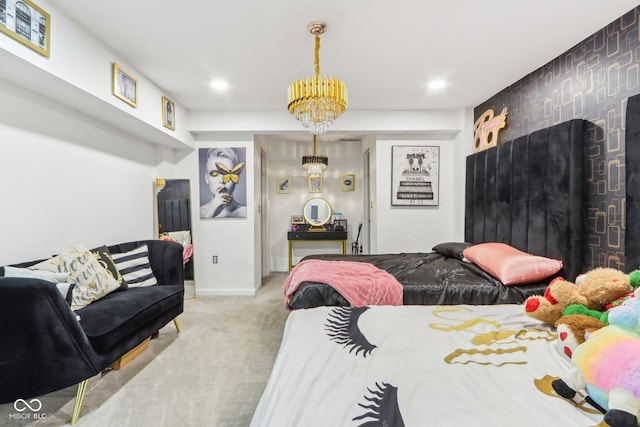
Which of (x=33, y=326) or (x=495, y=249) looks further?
(x=495, y=249)

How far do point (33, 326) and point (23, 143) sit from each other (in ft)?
4.27

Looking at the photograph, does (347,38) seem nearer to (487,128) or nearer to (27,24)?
(27,24)

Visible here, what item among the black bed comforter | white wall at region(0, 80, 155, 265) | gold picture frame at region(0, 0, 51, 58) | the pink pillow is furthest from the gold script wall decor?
white wall at region(0, 80, 155, 265)

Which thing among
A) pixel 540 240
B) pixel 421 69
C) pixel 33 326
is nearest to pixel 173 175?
pixel 33 326

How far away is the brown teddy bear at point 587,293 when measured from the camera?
Answer: 1.29m

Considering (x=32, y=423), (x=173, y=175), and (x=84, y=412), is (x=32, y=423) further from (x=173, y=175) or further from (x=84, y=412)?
(x=173, y=175)

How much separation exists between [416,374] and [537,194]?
6.87ft

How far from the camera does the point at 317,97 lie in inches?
72.4

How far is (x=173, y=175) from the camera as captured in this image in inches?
152

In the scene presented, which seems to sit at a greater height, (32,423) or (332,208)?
(332,208)

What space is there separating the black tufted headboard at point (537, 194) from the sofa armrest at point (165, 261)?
3092mm

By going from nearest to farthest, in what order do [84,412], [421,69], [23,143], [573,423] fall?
[573,423], [84,412], [23,143], [421,69]

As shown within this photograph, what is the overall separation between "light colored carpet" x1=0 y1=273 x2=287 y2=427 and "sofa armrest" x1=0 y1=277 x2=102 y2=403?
0.27 m

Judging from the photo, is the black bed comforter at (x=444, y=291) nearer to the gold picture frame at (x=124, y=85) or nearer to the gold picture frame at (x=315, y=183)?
the gold picture frame at (x=124, y=85)
